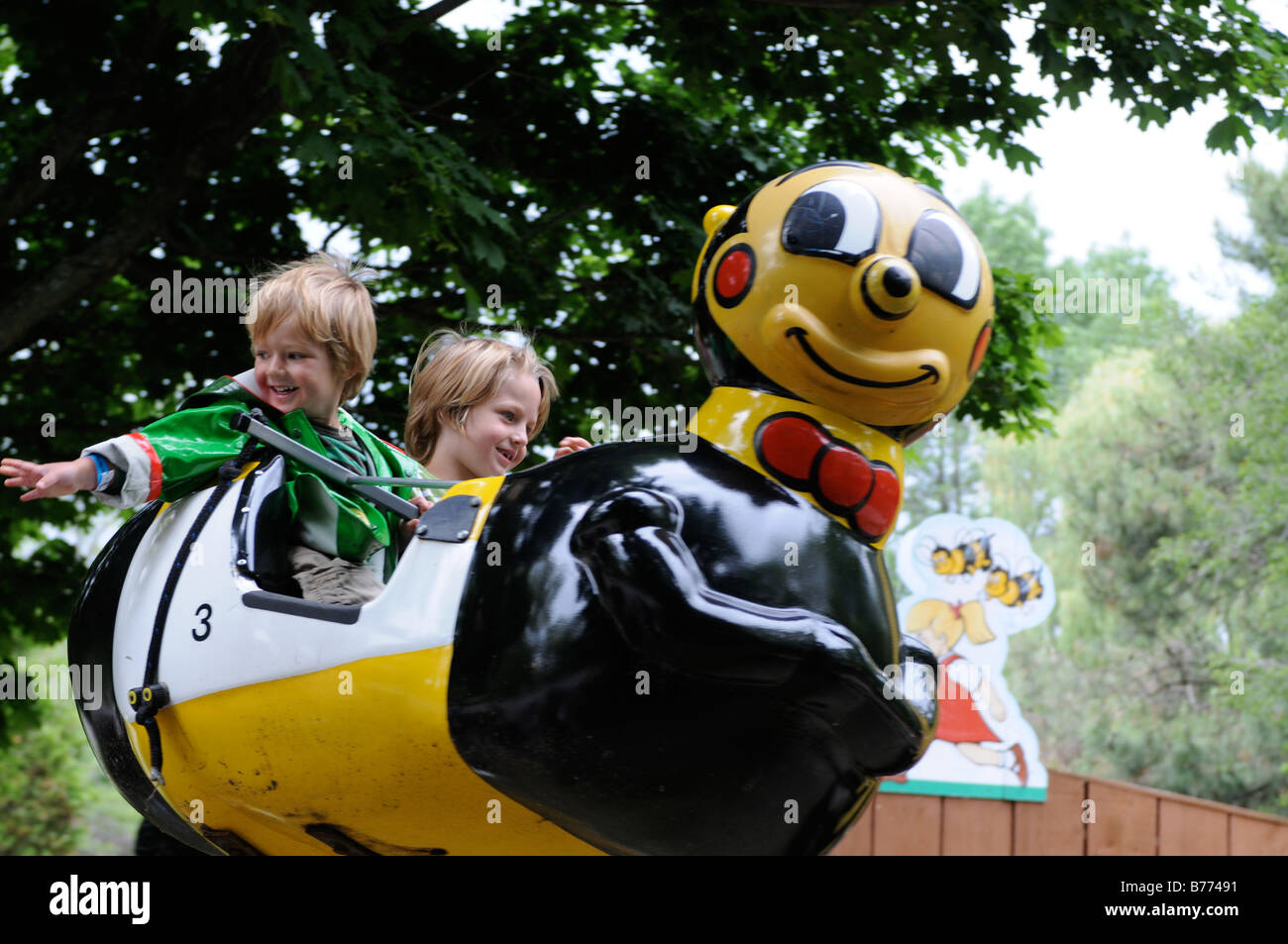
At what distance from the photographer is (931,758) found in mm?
A: 7465

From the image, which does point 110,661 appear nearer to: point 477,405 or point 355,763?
point 355,763

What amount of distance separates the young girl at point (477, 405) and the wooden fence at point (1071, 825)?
16.5ft

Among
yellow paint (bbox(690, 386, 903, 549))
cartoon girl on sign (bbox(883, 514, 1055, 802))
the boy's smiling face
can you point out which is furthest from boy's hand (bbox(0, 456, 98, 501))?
cartoon girl on sign (bbox(883, 514, 1055, 802))

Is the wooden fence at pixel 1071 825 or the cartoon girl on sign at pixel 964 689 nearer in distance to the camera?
the wooden fence at pixel 1071 825

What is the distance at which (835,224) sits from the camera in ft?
7.00

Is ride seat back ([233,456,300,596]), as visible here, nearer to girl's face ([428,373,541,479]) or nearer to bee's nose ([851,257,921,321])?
girl's face ([428,373,541,479])

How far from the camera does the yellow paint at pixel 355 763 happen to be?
210 cm

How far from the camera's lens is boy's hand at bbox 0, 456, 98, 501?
224 centimetres

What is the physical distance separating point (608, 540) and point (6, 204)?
419 centimetres

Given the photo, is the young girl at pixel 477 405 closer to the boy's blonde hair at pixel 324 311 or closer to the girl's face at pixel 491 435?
the girl's face at pixel 491 435

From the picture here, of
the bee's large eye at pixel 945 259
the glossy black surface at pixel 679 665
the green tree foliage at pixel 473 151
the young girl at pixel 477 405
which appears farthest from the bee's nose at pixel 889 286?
the green tree foliage at pixel 473 151

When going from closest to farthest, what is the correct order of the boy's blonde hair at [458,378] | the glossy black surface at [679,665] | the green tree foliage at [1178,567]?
1. the glossy black surface at [679,665]
2. the boy's blonde hair at [458,378]
3. the green tree foliage at [1178,567]
